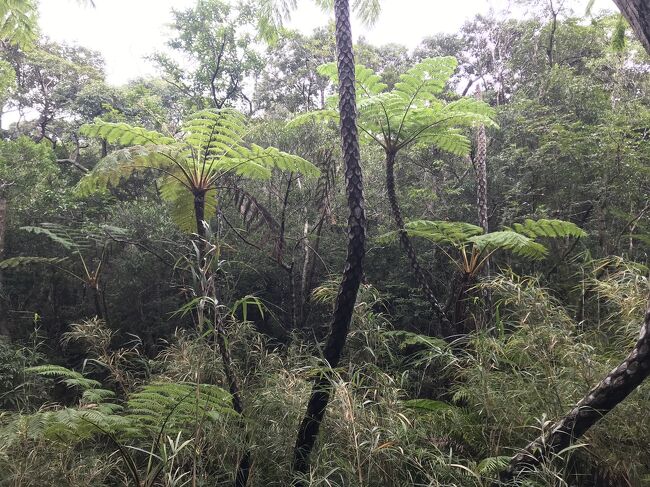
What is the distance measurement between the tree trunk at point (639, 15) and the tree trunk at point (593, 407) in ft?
4.72

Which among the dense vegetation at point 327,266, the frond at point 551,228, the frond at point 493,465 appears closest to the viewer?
the frond at point 493,465

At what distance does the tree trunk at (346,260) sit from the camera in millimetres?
3053

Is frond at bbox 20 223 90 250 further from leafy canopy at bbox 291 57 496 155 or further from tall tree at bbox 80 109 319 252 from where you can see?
leafy canopy at bbox 291 57 496 155

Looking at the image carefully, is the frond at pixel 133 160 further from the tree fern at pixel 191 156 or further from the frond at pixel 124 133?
the frond at pixel 124 133

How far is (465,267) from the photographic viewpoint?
5551mm

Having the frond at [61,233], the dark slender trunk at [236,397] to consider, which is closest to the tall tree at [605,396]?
the dark slender trunk at [236,397]

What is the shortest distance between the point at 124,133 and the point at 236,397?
371 centimetres

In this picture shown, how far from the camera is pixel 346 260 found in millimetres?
3219

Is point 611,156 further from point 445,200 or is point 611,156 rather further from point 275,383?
point 275,383

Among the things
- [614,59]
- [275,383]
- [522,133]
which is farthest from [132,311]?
[614,59]

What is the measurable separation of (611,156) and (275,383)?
606 cm

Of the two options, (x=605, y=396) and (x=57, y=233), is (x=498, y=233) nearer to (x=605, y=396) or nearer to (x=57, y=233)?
(x=605, y=396)

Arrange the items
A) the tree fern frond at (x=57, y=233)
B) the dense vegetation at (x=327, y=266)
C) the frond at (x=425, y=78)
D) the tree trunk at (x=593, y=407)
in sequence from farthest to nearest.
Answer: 1. the tree fern frond at (x=57, y=233)
2. the frond at (x=425, y=78)
3. the dense vegetation at (x=327, y=266)
4. the tree trunk at (x=593, y=407)

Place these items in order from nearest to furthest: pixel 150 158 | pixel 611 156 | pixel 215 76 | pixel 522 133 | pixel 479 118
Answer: pixel 150 158 → pixel 479 118 → pixel 611 156 → pixel 522 133 → pixel 215 76
